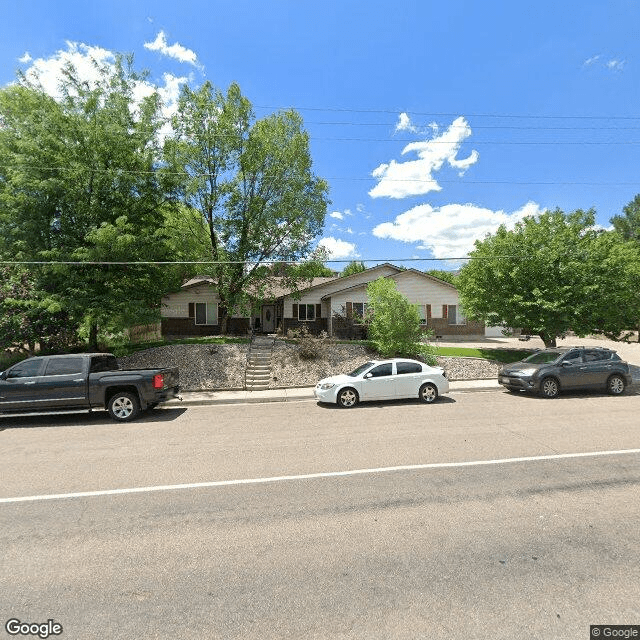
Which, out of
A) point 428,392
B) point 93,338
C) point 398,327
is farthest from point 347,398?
point 93,338

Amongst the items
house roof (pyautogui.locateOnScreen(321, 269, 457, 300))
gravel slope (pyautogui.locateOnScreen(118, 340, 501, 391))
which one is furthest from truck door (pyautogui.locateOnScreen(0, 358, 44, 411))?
house roof (pyautogui.locateOnScreen(321, 269, 457, 300))

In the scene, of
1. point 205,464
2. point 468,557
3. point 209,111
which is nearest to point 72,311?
point 205,464

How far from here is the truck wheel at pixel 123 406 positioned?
974 centimetres

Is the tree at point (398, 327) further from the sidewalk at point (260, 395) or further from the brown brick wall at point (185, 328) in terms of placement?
the brown brick wall at point (185, 328)

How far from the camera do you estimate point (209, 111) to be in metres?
19.2

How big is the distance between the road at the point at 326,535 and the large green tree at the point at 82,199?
8.32 metres

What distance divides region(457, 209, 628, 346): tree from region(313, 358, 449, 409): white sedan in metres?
7.85

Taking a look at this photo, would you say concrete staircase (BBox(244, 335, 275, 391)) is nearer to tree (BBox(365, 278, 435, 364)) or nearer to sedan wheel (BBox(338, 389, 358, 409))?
sedan wheel (BBox(338, 389, 358, 409))

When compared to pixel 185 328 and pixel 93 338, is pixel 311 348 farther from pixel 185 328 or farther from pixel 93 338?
pixel 185 328

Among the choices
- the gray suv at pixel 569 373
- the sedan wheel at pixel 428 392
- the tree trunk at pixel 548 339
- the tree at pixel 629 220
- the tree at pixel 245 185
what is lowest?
the sedan wheel at pixel 428 392

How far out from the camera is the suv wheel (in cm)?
1215

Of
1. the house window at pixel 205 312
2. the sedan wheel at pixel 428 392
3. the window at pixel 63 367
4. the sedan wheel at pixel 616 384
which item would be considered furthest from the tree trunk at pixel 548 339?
the house window at pixel 205 312

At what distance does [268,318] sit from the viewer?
30.6 meters

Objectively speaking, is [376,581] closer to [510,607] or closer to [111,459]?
[510,607]
